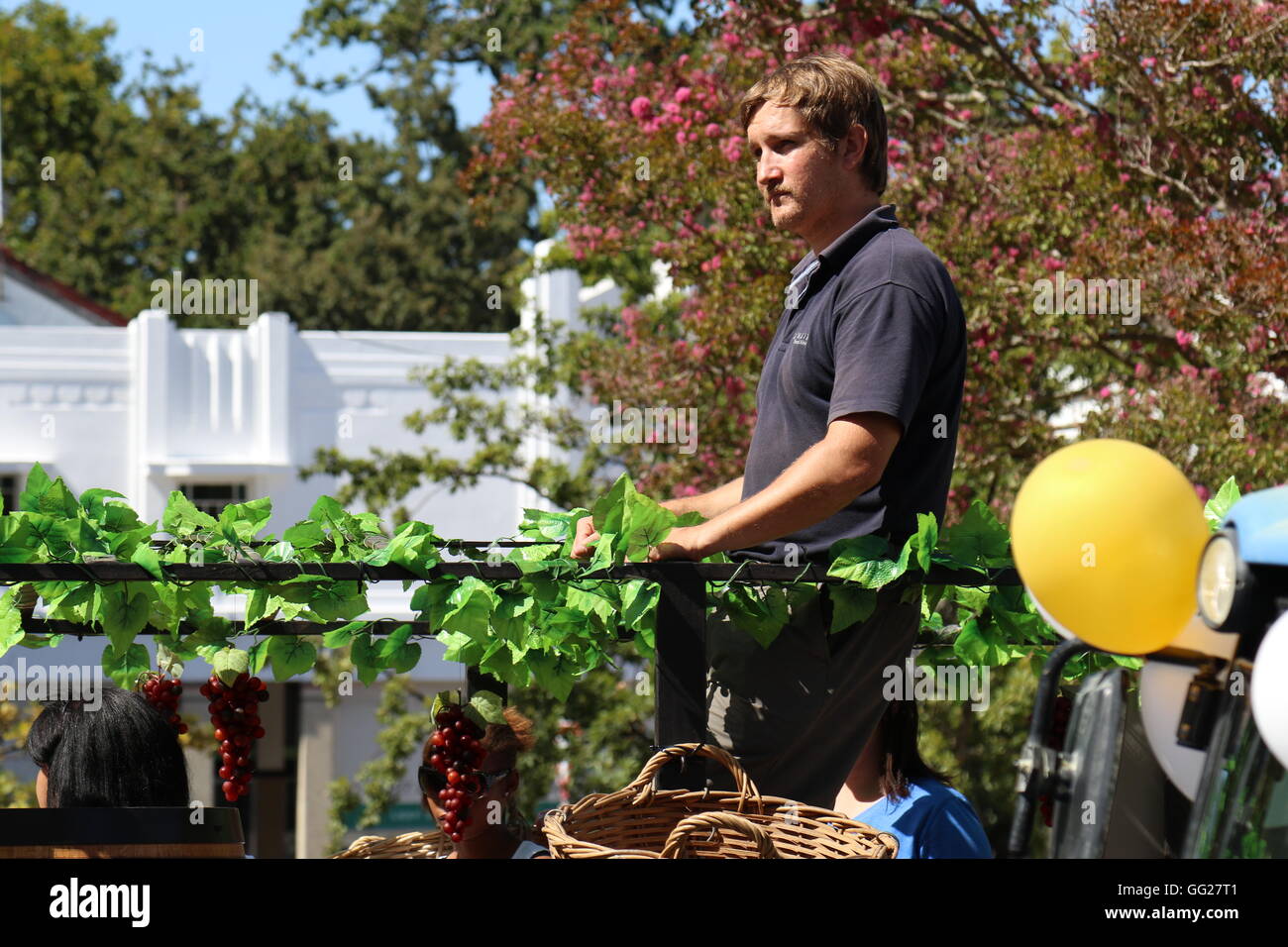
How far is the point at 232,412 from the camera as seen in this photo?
65.0ft

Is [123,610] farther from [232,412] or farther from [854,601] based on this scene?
[232,412]

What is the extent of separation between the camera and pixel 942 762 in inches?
462

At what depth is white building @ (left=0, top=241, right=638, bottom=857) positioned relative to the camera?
62.9ft

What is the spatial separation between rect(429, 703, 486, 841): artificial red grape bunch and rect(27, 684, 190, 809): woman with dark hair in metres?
0.50

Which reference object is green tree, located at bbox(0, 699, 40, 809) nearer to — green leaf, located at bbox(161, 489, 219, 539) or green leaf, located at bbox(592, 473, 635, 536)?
green leaf, located at bbox(161, 489, 219, 539)

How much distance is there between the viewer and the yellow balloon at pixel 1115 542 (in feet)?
7.00

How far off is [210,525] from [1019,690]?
28.7ft

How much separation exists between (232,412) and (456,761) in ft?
56.4

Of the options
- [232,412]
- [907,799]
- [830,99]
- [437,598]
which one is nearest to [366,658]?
[437,598]

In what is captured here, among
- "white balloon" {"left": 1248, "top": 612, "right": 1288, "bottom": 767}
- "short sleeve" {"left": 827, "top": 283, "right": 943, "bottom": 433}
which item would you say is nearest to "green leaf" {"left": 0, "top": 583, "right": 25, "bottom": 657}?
"short sleeve" {"left": 827, "top": 283, "right": 943, "bottom": 433}
